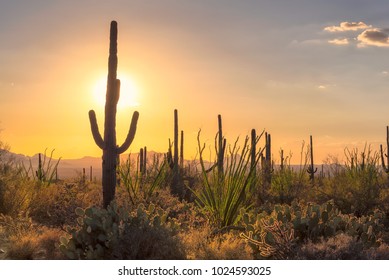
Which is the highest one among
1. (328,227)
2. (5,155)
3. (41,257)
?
(5,155)

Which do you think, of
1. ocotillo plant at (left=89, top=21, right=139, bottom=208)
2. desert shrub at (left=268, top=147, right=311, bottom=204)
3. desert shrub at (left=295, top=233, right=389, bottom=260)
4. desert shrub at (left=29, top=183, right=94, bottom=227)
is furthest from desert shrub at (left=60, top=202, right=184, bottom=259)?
desert shrub at (left=268, top=147, right=311, bottom=204)

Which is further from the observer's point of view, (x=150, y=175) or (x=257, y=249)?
(x=150, y=175)

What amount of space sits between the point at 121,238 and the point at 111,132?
3970mm

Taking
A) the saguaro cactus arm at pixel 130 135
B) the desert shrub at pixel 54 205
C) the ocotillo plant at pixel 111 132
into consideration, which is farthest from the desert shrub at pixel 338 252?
the desert shrub at pixel 54 205

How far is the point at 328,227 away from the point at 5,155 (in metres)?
10.8

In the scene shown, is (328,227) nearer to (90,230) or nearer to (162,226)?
(162,226)

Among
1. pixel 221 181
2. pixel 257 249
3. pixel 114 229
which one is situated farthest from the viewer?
pixel 221 181

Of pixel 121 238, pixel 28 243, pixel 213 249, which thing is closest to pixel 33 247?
pixel 28 243

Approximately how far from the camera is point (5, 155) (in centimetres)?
1590

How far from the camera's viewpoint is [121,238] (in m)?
7.48

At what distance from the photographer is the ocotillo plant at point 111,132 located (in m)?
11.0

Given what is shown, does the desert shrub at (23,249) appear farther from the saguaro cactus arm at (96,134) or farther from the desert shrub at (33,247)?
the saguaro cactus arm at (96,134)
